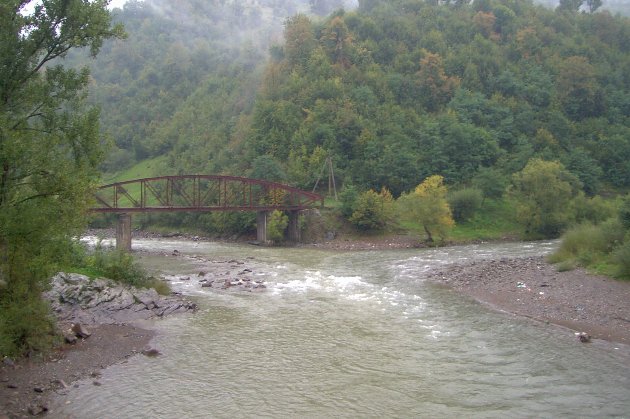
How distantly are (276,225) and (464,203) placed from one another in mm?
25583

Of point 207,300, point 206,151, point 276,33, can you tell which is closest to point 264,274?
point 207,300

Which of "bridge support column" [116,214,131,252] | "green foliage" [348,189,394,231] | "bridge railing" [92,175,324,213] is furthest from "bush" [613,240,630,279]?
"bridge support column" [116,214,131,252]

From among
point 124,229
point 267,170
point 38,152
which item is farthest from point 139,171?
point 38,152

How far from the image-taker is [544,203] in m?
64.0

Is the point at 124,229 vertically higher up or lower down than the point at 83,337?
higher up

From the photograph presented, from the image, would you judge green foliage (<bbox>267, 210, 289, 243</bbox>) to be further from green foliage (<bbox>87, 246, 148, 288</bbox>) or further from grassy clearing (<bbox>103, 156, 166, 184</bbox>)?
grassy clearing (<bbox>103, 156, 166, 184</bbox>)

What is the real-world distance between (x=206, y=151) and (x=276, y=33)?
78105 mm

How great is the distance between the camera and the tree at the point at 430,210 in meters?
61.6

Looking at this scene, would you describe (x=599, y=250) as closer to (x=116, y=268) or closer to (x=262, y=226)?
(x=116, y=268)

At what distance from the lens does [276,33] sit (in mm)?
170000

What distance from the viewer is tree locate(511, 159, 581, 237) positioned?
63781 mm

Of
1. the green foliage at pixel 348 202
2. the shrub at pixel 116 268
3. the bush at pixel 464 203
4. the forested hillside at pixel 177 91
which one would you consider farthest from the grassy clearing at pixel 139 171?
the shrub at pixel 116 268

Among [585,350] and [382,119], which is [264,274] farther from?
[382,119]

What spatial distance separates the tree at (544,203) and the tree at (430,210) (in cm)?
1043
